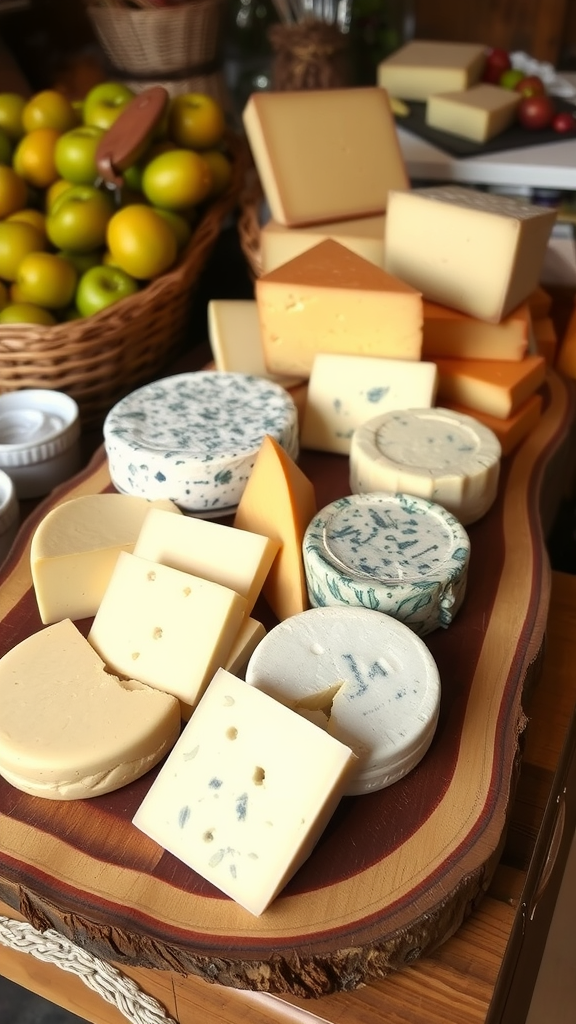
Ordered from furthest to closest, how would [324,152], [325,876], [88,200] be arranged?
1. [324,152]
2. [88,200]
3. [325,876]

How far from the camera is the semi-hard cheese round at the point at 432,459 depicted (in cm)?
108

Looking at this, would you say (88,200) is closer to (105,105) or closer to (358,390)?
(105,105)

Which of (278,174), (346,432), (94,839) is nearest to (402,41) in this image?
(278,174)

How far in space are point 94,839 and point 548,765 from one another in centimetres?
52

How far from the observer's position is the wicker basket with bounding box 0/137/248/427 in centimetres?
122

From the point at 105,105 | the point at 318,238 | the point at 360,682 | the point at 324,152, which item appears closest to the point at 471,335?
the point at 318,238

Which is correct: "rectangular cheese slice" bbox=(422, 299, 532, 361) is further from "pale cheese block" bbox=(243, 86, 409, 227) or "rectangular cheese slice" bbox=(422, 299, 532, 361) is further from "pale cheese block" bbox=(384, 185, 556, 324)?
"pale cheese block" bbox=(243, 86, 409, 227)

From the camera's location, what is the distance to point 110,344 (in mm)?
1293

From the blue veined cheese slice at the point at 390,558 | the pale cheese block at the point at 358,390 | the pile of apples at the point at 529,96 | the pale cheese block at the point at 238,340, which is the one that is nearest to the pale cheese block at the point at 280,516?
the blue veined cheese slice at the point at 390,558

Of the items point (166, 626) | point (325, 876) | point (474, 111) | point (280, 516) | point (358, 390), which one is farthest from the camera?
point (474, 111)

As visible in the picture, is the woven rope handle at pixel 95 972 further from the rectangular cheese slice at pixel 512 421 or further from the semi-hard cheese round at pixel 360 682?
the rectangular cheese slice at pixel 512 421

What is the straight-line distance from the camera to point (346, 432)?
125cm

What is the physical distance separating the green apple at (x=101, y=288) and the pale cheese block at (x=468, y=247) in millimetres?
438

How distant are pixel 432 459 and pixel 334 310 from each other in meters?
0.29
